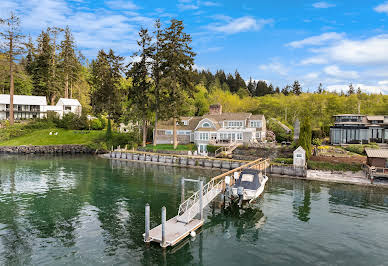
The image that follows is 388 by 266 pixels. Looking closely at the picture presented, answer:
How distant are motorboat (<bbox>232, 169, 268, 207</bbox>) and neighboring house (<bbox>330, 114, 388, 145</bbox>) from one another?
3487 cm

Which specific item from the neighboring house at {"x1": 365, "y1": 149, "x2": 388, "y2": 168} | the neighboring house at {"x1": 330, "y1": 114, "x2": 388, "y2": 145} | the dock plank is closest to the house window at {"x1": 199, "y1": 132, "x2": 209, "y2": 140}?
the neighboring house at {"x1": 330, "y1": 114, "x2": 388, "y2": 145}

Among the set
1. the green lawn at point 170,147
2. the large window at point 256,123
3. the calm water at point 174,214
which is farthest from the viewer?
the large window at point 256,123

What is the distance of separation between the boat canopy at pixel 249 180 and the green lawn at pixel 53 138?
51067 millimetres

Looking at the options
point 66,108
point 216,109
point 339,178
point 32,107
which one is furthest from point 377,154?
point 32,107

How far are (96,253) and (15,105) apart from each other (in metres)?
85.0

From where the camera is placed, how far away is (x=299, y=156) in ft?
143

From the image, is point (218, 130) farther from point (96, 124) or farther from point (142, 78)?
point (96, 124)

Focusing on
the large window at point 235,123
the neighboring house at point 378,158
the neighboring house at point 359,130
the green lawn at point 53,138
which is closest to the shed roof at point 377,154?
the neighboring house at point 378,158

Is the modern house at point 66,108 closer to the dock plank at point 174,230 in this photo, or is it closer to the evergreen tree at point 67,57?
the evergreen tree at point 67,57

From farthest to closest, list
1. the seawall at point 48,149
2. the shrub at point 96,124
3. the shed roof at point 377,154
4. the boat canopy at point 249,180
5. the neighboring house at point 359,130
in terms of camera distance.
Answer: the shrub at point 96,124, the seawall at point 48,149, the neighboring house at point 359,130, the shed roof at point 377,154, the boat canopy at point 249,180

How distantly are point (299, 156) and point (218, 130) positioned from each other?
21.7 metres

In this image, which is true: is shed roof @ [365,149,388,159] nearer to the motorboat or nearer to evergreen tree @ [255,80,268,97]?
the motorboat

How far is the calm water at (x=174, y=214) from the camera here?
17609 mm

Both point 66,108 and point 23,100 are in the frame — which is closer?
point 23,100
